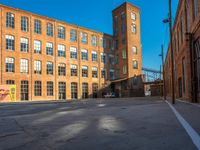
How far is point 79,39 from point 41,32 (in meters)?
10.2

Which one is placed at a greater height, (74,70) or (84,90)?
(74,70)

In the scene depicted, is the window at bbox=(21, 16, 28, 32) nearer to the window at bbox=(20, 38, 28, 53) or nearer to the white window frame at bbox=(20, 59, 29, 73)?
the window at bbox=(20, 38, 28, 53)

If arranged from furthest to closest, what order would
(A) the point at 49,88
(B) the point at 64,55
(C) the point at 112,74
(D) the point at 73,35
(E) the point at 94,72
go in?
(C) the point at 112,74 < (E) the point at 94,72 < (D) the point at 73,35 < (B) the point at 64,55 < (A) the point at 49,88

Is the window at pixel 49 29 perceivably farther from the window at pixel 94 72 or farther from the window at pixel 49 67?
the window at pixel 94 72

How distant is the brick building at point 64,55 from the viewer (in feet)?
142

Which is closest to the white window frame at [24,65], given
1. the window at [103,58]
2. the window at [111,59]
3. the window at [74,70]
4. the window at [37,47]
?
the window at [37,47]

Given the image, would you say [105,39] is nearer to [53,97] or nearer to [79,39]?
[79,39]

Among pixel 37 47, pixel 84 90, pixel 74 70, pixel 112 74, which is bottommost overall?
pixel 84 90

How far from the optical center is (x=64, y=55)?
51406 mm

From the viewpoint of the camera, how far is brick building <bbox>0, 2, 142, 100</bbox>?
43.3 meters

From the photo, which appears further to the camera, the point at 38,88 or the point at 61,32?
the point at 61,32

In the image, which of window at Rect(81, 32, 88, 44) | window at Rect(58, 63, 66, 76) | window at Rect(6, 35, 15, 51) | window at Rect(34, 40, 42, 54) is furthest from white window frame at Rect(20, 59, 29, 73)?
window at Rect(81, 32, 88, 44)

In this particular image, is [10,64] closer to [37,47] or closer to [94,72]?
[37,47]

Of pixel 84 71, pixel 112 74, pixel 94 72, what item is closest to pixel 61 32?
pixel 84 71
